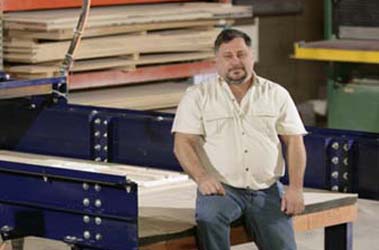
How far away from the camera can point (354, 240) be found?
7289 mm

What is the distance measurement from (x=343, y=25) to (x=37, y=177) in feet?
18.3

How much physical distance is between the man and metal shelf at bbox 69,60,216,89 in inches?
144

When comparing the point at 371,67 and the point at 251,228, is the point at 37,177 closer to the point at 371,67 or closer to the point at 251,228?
the point at 251,228

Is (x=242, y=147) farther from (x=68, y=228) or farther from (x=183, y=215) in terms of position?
(x=68, y=228)

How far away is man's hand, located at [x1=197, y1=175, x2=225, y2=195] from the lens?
181 inches


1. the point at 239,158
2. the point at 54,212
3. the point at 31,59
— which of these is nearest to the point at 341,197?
the point at 239,158

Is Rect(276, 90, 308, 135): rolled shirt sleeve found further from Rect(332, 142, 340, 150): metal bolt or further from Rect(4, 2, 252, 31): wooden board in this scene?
Rect(4, 2, 252, 31): wooden board

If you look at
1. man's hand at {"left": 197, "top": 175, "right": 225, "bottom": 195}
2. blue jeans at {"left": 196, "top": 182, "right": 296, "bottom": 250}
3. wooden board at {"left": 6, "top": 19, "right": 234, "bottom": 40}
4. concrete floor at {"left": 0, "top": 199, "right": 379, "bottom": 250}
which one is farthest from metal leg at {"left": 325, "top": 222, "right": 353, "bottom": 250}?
wooden board at {"left": 6, "top": 19, "right": 234, "bottom": 40}

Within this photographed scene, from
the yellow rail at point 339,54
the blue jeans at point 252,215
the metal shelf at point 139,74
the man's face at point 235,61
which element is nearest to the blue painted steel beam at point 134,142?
the blue jeans at point 252,215

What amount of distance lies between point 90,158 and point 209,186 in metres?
1.28

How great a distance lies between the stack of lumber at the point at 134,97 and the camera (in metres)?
8.52

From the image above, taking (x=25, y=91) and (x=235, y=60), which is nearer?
(x=235, y=60)

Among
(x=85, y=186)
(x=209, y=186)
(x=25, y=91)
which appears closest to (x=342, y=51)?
(x=25, y=91)

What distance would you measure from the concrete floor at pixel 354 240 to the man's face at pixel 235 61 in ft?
8.04
